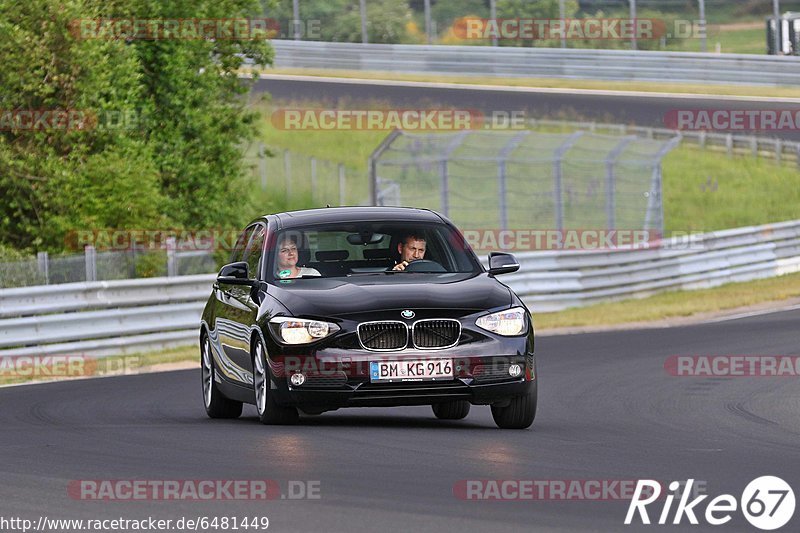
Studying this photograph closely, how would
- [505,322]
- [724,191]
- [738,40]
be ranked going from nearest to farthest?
[505,322] < [724,191] < [738,40]

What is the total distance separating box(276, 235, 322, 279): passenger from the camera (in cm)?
1200

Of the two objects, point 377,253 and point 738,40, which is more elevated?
point 377,253

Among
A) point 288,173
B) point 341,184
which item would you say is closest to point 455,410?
point 341,184

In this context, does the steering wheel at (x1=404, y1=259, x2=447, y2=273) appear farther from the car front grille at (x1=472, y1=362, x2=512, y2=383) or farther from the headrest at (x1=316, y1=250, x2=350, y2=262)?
the car front grille at (x1=472, y1=362, x2=512, y2=383)

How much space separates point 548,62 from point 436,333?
4005cm

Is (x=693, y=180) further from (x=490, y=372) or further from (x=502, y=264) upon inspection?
(x=490, y=372)

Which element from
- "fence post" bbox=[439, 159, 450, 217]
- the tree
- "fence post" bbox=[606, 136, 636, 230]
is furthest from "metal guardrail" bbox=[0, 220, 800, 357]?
the tree

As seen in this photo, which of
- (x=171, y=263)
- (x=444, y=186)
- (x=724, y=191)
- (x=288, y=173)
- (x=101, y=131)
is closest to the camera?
(x=171, y=263)

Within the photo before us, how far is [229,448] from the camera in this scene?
1027 centimetres

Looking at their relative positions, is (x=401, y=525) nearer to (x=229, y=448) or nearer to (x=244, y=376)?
(x=229, y=448)

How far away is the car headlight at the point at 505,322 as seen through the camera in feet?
36.1

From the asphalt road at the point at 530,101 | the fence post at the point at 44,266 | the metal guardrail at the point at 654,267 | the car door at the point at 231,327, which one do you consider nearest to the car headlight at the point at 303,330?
the car door at the point at 231,327

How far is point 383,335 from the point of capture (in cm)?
1089

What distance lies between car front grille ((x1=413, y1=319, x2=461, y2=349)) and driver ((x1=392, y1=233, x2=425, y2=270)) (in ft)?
4.29
